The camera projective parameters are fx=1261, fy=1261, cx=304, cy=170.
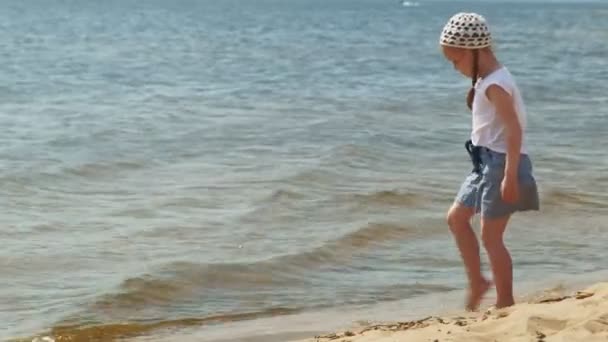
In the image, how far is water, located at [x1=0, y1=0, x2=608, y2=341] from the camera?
23.1 feet

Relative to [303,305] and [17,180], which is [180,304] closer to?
[303,305]

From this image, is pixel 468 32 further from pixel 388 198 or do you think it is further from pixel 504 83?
pixel 388 198

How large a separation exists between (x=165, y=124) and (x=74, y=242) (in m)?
6.65

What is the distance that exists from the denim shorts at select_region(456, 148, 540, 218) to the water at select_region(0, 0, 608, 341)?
1348 mm

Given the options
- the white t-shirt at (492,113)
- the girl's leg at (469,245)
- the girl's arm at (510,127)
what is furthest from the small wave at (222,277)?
the girl's arm at (510,127)

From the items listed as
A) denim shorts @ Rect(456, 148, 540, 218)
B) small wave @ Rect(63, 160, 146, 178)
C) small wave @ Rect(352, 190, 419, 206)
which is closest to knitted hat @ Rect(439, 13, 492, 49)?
denim shorts @ Rect(456, 148, 540, 218)

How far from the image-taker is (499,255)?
5.58 m

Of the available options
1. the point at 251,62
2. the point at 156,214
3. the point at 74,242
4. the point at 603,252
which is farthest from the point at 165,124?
the point at 251,62

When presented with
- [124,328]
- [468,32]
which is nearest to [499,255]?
[468,32]

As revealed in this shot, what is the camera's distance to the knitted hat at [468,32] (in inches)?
211

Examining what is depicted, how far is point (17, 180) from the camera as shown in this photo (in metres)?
10.7

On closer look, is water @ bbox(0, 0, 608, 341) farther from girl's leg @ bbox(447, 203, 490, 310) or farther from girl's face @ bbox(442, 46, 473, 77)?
girl's face @ bbox(442, 46, 473, 77)

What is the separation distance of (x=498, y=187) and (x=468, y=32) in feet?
2.21

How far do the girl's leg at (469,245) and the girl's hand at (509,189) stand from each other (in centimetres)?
28
